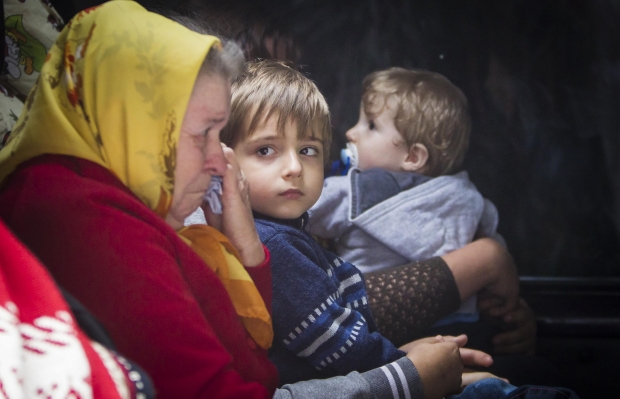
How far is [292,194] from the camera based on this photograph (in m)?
0.74

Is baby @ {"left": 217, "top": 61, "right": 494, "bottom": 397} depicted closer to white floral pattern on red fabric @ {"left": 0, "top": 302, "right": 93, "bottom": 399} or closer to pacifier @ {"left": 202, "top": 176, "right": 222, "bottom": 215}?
pacifier @ {"left": 202, "top": 176, "right": 222, "bottom": 215}

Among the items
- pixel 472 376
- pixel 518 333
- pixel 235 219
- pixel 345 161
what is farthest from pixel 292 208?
pixel 518 333

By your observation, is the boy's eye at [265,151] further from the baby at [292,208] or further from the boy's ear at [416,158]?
the boy's ear at [416,158]

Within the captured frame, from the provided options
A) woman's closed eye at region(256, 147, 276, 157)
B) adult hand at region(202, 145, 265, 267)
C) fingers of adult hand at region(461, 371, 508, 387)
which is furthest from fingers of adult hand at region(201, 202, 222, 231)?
fingers of adult hand at region(461, 371, 508, 387)

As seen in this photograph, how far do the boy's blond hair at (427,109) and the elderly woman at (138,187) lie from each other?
0.40m

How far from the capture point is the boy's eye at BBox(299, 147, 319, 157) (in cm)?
73

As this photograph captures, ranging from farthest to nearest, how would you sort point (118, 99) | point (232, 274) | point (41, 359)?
point (232, 274), point (118, 99), point (41, 359)

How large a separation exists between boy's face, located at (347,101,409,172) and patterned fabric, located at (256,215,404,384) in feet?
0.75

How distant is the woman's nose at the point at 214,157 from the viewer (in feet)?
1.96

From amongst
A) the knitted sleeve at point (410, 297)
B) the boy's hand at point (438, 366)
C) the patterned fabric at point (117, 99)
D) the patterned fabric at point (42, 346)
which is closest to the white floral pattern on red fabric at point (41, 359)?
the patterned fabric at point (42, 346)

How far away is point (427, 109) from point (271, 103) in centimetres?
34

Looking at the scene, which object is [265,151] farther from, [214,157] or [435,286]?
[435,286]

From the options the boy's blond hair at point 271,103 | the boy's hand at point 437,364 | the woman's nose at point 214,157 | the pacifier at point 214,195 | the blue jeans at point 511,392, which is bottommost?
the blue jeans at point 511,392

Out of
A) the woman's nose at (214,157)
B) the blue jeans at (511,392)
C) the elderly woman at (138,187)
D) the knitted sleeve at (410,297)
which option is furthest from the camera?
the knitted sleeve at (410,297)
